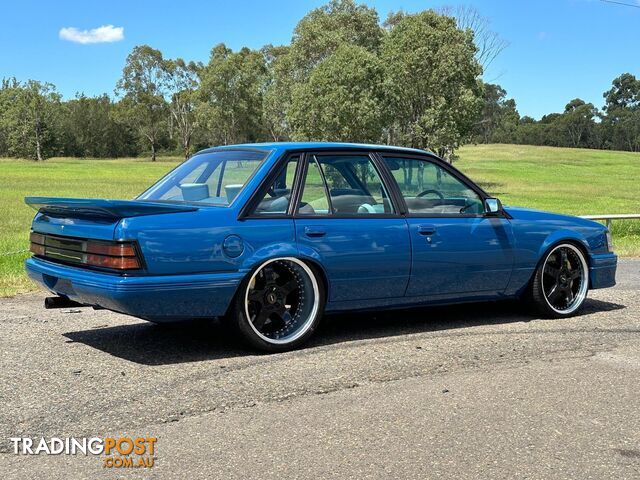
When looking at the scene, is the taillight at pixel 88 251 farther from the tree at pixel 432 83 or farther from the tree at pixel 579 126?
the tree at pixel 579 126

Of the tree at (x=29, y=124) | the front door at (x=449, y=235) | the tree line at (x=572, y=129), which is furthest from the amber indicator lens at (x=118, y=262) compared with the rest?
the tree line at (x=572, y=129)

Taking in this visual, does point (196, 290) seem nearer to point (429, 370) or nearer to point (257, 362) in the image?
Result: point (257, 362)

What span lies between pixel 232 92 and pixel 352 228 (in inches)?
3093

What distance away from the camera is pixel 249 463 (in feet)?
11.1

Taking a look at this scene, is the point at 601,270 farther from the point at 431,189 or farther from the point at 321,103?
the point at 321,103

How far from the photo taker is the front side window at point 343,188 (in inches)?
218

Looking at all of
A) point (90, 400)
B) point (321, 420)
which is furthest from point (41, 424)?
point (321, 420)

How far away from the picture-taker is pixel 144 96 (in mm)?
99250

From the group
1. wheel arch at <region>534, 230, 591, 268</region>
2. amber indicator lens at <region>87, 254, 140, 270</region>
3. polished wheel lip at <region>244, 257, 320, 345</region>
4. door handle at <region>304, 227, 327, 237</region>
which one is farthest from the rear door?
wheel arch at <region>534, 230, 591, 268</region>

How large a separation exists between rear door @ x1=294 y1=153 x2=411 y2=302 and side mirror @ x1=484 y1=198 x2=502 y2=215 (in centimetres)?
88

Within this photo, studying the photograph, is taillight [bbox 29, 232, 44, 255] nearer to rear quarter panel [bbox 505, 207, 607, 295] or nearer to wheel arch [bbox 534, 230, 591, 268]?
rear quarter panel [bbox 505, 207, 607, 295]

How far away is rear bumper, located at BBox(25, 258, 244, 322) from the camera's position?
468 centimetres

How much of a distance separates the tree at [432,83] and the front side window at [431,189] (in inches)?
1354

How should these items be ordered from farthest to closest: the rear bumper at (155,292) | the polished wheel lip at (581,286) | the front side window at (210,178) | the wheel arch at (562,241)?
the polished wheel lip at (581,286), the wheel arch at (562,241), the front side window at (210,178), the rear bumper at (155,292)
